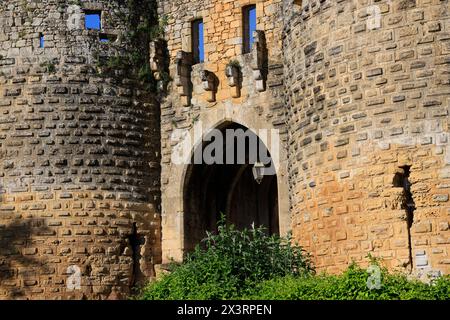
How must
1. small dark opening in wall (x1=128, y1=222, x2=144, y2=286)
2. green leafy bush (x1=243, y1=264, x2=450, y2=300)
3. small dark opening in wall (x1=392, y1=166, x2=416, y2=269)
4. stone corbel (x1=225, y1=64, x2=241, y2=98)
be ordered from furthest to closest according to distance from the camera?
small dark opening in wall (x1=128, y1=222, x2=144, y2=286) < stone corbel (x1=225, y1=64, x2=241, y2=98) < small dark opening in wall (x1=392, y1=166, x2=416, y2=269) < green leafy bush (x1=243, y1=264, x2=450, y2=300)

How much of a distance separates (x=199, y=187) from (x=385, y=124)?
5918 mm

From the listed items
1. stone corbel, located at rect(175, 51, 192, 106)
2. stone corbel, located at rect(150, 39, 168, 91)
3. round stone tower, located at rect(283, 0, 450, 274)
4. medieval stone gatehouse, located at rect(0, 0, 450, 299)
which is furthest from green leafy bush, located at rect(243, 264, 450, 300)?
stone corbel, located at rect(150, 39, 168, 91)

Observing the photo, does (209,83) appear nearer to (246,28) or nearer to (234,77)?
(234,77)

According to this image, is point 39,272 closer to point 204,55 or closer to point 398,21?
point 204,55

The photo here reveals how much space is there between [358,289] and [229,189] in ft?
26.4

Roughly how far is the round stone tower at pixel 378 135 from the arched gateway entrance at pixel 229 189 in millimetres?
3745

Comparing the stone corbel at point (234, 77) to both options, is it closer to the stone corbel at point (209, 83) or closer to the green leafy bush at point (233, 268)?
the stone corbel at point (209, 83)

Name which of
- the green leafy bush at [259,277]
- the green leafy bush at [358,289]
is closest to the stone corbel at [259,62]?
the green leafy bush at [259,277]

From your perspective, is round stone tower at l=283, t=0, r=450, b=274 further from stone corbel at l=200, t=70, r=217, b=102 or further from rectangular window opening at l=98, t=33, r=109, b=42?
rectangular window opening at l=98, t=33, r=109, b=42

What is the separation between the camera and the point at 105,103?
65.8ft

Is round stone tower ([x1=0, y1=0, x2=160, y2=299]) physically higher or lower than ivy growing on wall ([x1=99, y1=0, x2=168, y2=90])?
lower

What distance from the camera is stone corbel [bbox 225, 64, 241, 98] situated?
64.8ft

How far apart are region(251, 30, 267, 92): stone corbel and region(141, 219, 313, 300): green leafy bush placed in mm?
3150
